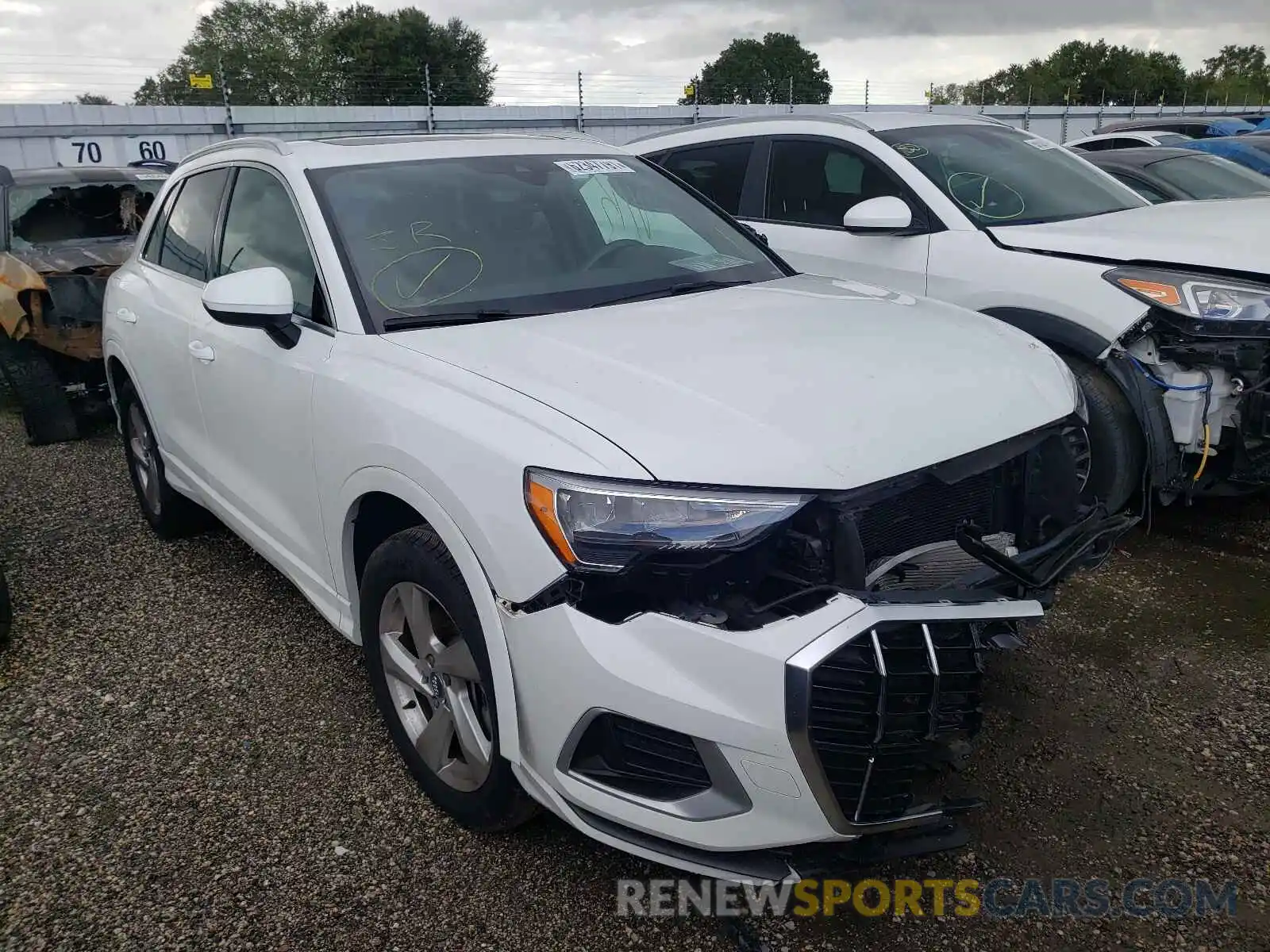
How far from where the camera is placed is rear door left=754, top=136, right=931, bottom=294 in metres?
4.70

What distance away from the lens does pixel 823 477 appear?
1.95 metres

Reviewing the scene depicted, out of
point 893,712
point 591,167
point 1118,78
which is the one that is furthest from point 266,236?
point 1118,78

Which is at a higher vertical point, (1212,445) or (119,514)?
(1212,445)

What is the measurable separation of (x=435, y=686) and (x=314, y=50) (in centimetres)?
6486

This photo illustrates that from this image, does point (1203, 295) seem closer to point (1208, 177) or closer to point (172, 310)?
point (172, 310)

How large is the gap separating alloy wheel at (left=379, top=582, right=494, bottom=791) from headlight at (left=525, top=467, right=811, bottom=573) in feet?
1.53

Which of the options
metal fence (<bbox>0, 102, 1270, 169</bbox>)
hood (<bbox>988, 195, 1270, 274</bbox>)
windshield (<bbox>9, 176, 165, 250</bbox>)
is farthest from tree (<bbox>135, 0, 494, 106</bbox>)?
hood (<bbox>988, 195, 1270, 274</bbox>)

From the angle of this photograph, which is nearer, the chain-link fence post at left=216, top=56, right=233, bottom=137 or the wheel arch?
the wheel arch

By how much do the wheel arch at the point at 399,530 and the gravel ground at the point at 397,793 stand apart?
468 millimetres

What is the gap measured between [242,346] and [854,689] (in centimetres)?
229

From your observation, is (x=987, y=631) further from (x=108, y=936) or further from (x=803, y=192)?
(x=803, y=192)

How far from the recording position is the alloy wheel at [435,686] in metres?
2.33

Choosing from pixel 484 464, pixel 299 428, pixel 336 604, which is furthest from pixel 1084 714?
pixel 299 428

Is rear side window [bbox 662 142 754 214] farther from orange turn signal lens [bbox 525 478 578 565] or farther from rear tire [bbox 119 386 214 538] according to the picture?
orange turn signal lens [bbox 525 478 578 565]
